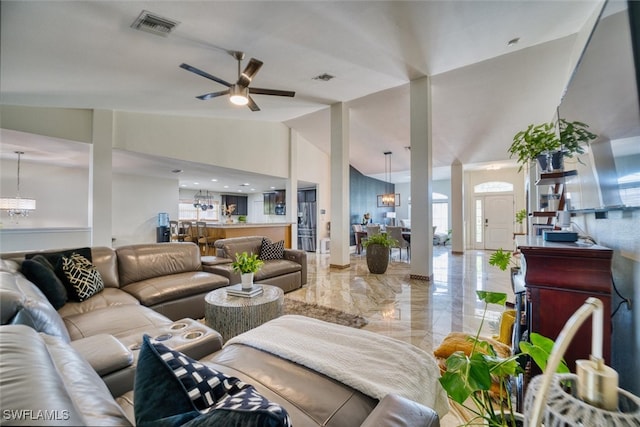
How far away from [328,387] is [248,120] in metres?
6.42

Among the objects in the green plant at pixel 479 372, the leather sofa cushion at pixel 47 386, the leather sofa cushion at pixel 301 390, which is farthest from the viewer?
the leather sofa cushion at pixel 301 390

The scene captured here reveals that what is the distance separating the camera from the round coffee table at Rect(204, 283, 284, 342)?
228cm

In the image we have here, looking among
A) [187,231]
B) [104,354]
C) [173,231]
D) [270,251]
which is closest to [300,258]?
[270,251]

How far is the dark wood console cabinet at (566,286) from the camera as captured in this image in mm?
1275

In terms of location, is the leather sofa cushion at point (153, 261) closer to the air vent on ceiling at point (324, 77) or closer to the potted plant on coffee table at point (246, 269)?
the potted plant on coffee table at point (246, 269)

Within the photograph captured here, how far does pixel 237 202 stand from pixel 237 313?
10005 mm

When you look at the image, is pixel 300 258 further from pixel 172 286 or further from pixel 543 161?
pixel 543 161

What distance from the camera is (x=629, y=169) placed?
3.95ft

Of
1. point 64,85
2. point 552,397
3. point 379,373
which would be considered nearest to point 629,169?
point 552,397

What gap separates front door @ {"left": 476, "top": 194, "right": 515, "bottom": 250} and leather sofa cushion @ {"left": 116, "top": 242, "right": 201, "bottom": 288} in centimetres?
937

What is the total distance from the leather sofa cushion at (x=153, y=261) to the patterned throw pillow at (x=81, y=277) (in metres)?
0.37

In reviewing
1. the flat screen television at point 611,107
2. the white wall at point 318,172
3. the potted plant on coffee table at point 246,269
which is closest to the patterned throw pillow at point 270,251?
the potted plant on coffee table at point 246,269

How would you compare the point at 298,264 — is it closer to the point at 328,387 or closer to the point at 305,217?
the point at 328,387

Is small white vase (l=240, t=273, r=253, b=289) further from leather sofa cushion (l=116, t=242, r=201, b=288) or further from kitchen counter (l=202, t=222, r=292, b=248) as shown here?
kitchen counter (l=202, t=222, r=292, b=248)
